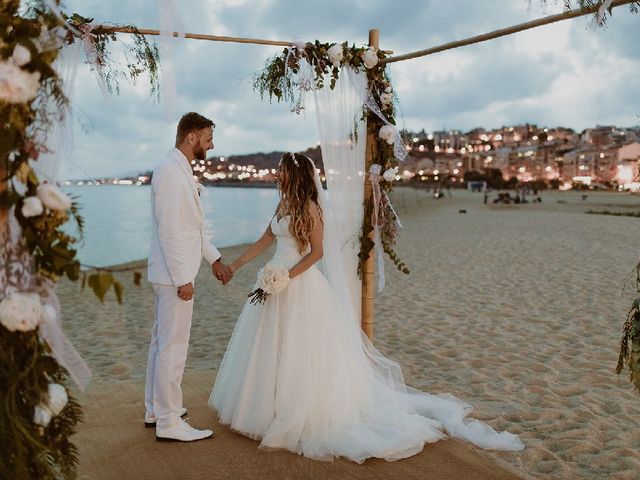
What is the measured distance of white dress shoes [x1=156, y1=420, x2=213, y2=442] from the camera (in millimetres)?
3672

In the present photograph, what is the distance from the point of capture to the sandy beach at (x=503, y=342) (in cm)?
383

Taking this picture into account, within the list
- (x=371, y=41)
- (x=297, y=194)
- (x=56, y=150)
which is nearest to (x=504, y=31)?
(x=371, y=41)

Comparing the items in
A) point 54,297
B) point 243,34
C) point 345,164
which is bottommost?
point 54,297

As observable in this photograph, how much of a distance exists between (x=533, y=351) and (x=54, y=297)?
5068 mm

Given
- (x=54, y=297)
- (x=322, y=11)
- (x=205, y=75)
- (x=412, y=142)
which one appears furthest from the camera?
(x=412, y=142)

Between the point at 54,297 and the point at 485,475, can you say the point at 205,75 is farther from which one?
the point at 485,475

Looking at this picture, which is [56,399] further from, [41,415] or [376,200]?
[376,200]

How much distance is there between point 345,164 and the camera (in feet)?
15.7

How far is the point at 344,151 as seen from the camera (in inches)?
188

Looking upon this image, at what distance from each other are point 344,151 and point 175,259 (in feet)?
6.27

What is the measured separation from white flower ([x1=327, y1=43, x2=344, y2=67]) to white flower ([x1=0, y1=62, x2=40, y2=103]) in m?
3.01

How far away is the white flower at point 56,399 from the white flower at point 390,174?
338 cm

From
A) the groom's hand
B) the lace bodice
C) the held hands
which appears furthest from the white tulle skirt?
the groom's hand

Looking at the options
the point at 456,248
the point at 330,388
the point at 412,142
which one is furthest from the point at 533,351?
the point at 456,248
